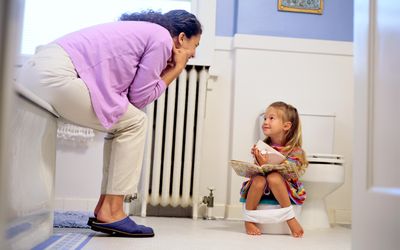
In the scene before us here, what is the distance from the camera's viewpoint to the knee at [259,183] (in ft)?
6.69

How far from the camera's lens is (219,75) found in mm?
2809

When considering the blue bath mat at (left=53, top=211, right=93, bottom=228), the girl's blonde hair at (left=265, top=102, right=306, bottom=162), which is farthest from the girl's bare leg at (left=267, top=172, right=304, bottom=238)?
the blue bath mat at (left=53, top=211, right=93, bottom=228)

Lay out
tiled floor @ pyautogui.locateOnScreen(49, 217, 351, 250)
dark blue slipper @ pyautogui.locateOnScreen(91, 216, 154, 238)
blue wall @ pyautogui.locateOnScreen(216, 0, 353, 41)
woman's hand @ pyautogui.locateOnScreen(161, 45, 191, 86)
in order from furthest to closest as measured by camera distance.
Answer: blue wall @ pyautogui.locateOnScreen(216, 0, 353, 41) < woman's hand @ pyautogui.locateOnScreen(161, 45, 191, 86) < dark blue slipper @ pyautogui.locateOnScreen(91, 216, 154, 238) < tiled floor @ pyautogui.locateOnScreen(49, 217, 351, 250)

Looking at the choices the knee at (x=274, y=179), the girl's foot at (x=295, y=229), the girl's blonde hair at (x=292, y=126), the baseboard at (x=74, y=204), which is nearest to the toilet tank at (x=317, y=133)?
the girl's blonde hair at (x=292, y=126)

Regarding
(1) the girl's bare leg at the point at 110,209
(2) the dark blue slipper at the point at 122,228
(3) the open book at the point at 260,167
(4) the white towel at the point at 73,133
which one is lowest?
(2) the dark blue slipper at the point at 122,228

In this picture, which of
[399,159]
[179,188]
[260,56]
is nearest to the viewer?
[399,159]

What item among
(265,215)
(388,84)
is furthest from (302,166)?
(388,84)

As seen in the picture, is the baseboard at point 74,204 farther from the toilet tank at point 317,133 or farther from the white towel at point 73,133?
the toilet tank at point 317,133

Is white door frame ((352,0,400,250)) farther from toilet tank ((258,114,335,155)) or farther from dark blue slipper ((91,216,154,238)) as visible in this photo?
toilet tank ((258,114,335,155))

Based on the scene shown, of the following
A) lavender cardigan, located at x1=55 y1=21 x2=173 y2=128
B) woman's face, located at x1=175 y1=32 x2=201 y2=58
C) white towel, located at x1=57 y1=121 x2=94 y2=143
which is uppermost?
woman's face, located at x1=175 y1=32 x2=201 y2=58

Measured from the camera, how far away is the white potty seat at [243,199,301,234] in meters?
2.00

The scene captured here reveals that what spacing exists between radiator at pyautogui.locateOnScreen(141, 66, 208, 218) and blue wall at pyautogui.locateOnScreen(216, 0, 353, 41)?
0.37 meters

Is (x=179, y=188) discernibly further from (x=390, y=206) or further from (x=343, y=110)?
(x=390, y=206)

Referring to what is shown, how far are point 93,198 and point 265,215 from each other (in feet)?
3.64
